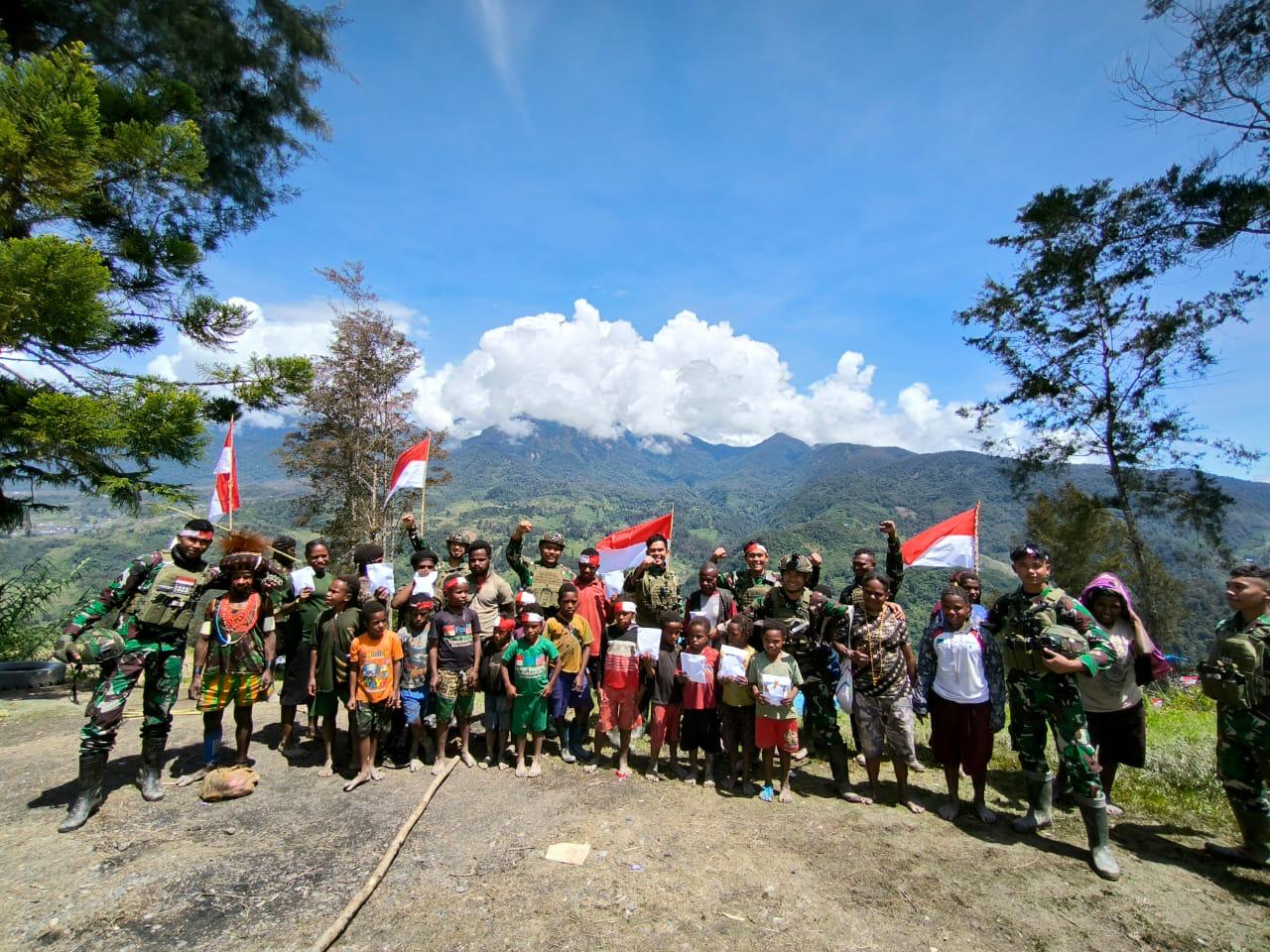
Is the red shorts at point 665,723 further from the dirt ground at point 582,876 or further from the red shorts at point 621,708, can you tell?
the dirt ground at point 582,876

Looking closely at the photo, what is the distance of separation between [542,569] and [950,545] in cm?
527

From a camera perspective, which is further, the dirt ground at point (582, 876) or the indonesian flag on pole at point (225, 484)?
the indonesian flag on pole at point (225, 484)

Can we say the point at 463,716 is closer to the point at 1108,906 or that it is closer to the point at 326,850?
the point at 326,850

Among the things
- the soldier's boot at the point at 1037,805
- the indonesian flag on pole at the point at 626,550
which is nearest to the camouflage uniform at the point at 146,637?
the indonesian flag on pole at the point at 626,550

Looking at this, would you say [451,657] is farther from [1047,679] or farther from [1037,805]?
[1037,805]

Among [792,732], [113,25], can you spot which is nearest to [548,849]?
[792,732]

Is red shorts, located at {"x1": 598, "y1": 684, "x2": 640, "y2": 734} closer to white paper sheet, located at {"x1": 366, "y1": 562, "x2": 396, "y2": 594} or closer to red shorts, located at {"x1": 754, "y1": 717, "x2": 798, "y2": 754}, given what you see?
red shorts, located at {"x1": 754, "y1": 717, "x2": 798, "y2": 754}

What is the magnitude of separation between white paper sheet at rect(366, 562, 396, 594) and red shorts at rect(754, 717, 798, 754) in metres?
3.97

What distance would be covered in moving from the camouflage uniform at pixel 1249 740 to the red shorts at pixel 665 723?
12.9 feet

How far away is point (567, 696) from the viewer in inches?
222

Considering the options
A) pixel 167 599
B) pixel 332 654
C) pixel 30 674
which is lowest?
pixel 30 674

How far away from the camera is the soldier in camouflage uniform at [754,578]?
5.84 metres

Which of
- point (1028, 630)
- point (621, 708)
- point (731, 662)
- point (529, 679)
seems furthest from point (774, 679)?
point (529, 679)

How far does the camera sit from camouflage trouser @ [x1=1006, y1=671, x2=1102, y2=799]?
3.86 metres
